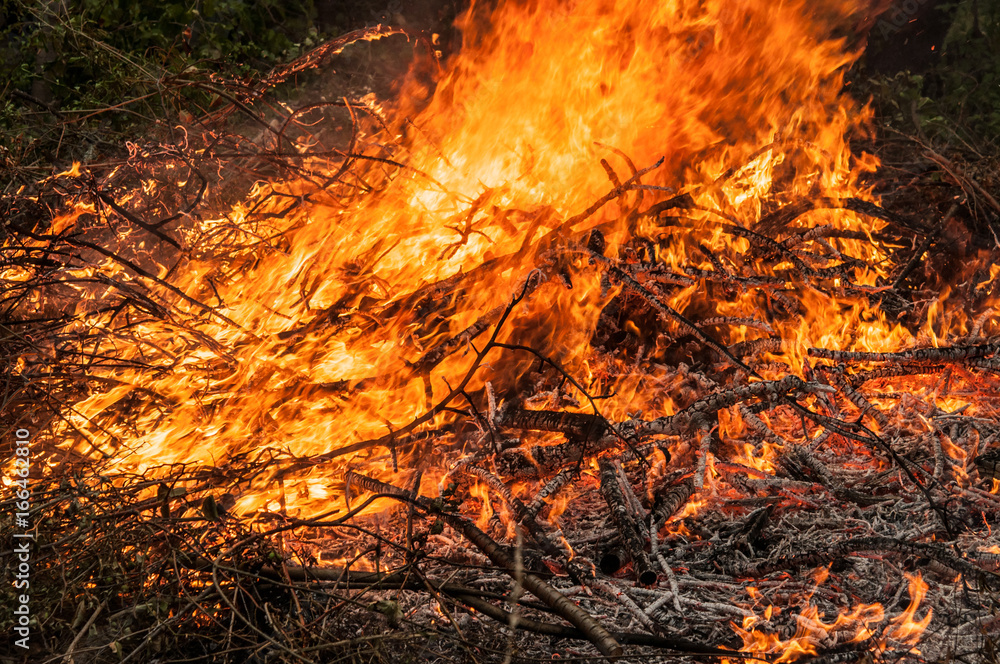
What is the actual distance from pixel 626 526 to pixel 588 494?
47 cm

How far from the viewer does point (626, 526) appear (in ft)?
8.68

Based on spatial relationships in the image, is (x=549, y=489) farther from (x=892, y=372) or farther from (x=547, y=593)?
(x=892, y=372)

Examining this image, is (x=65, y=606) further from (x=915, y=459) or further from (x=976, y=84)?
(x=976, y=84)

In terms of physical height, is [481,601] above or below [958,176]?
below

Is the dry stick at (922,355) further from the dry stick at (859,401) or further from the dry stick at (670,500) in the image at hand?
the dry stick at (670,500)

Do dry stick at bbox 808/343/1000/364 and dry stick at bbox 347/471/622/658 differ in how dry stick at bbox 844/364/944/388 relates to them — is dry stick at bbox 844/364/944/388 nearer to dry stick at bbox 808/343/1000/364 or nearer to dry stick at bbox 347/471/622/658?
dry stick at bbox 808/343/1000/364

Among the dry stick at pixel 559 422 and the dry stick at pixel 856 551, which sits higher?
the dry stick at pixel 559 422

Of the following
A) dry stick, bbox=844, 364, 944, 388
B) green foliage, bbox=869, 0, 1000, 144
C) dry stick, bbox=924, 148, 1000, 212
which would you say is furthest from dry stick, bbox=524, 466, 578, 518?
green foliage, bbox=869, 0, 1000, 144

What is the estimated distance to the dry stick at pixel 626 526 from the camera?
8.16 ft

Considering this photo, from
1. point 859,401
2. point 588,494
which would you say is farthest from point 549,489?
point 859,401

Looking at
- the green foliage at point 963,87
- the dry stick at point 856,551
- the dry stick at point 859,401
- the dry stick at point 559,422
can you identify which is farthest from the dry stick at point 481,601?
the green foliage at point 963,87

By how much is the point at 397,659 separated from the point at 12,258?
252 centimetres

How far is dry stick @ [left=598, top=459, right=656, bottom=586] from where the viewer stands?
2488 mm

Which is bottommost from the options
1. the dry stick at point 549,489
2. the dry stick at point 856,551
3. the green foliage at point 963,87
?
the dry stick at point 856,551
